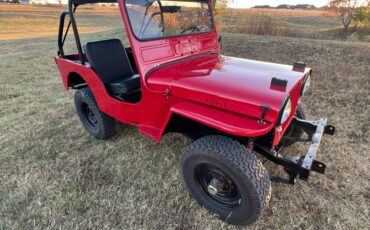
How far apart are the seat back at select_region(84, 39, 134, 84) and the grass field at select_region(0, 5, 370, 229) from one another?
80 centimetres

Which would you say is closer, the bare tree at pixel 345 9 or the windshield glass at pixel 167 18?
the windshield glass at pixel 167 18

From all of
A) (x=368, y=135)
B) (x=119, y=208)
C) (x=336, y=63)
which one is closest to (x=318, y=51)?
(x=336, y=63)

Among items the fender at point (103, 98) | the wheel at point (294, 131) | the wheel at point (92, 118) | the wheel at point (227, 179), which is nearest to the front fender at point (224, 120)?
the wheel at point (227, 179)

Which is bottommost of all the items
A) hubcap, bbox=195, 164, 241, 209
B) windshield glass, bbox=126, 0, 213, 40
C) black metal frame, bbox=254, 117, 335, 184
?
hubcap, bbox=195, 164, 241, 209

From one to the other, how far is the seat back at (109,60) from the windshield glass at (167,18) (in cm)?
93

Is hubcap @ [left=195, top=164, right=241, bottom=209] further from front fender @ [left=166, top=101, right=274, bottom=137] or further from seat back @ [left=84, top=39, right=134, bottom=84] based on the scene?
seat back @ [left=84, top=39, right=134, bottom=84]

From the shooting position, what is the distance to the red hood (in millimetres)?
1786

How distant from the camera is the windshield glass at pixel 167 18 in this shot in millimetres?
2378

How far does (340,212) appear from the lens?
2.20 meters

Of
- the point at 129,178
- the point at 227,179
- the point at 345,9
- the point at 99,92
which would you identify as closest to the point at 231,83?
the point at 227,179

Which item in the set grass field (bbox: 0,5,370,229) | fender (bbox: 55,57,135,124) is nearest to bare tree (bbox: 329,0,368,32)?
grass field (bbox: 0,5,370,229)

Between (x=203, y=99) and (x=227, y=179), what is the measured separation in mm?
656

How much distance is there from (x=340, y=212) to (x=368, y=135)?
1.68 m

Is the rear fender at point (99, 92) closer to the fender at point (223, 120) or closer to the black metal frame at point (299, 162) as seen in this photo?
the fender at point (223, 120)
